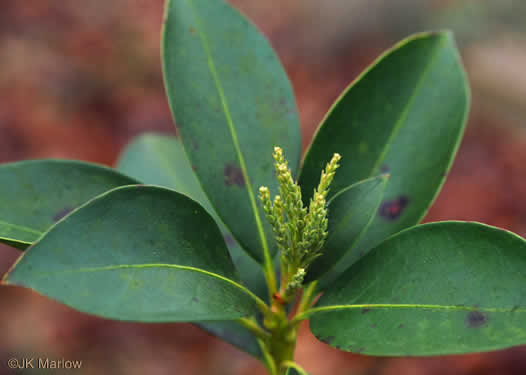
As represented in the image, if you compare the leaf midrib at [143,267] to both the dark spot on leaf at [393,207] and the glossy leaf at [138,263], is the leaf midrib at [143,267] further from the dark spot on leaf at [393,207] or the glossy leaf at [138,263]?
the dark spot on leaf at [393,207]

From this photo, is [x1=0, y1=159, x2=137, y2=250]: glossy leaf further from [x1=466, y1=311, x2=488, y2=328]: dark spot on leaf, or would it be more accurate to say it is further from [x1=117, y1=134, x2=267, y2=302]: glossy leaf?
[x1=466, y1=311, x2=488, y2=328]: dark spot on leaf

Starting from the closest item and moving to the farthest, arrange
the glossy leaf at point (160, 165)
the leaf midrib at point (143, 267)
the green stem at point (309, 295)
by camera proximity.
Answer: the leaf midrib at point (143, 267) → the green stem at point (309, 295) → the glossy leaf at point (160, 165)

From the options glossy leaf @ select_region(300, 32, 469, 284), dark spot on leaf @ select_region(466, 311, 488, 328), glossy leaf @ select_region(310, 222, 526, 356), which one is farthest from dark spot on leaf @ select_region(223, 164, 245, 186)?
dark spot on leaf @ select_region(466, 311, 488, 328)

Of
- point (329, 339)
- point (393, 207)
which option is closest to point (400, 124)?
point (393, 207)

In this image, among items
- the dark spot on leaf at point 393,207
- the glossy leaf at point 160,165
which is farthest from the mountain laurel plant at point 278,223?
the glossy leaf at point 160,165

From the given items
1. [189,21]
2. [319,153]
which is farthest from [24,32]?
[319,153]

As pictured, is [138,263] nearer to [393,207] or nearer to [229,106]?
[229,106]
